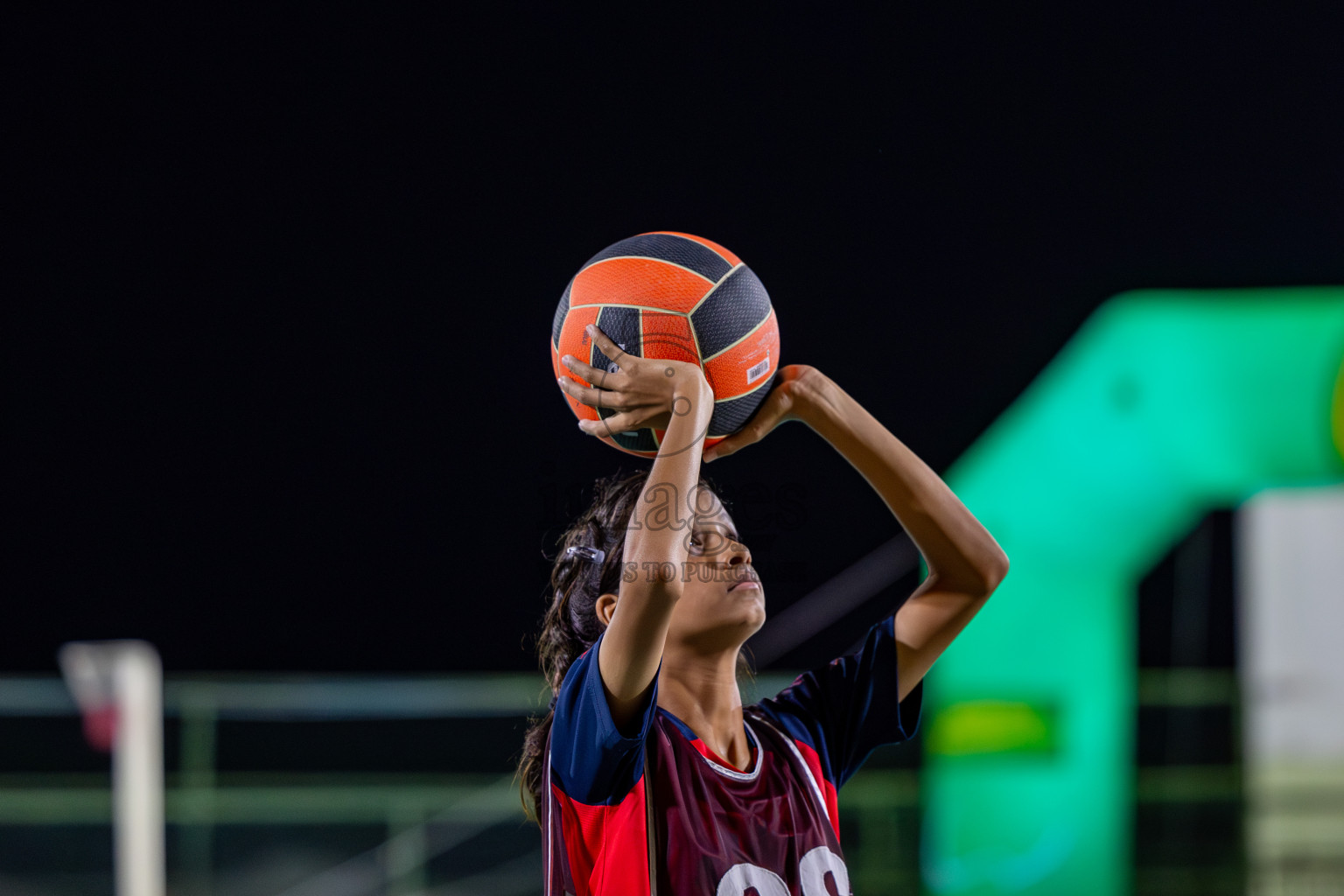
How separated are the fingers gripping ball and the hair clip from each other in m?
Result: 0.17

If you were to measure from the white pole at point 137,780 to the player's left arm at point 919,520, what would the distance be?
3139mm

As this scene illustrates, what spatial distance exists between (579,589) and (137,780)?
291 centimetres

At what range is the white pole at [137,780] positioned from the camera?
3.92m

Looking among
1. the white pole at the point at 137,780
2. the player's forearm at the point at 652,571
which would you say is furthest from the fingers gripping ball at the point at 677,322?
the white pole at the point at 137,780

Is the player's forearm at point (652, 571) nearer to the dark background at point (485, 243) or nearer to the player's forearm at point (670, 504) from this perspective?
the player's forearm at point (670, 504)

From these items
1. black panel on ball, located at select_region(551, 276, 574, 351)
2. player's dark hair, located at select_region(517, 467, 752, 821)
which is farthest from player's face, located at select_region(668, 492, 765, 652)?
black panel on ball, located at select_region(551, 276, 574, 351)

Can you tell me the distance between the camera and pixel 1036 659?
396 cm

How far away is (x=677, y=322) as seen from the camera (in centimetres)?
175

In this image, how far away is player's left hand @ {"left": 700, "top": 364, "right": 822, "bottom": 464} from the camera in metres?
1.81

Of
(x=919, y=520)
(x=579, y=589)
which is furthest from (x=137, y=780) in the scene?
(x=919, y=520)

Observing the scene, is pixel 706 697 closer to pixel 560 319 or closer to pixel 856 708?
pixel 856 708

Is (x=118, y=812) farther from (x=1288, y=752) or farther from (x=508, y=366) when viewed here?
(x=1288, y=752)

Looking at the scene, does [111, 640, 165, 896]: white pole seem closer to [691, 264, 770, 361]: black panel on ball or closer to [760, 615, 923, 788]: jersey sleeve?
[760, 615, 923, 788]: jersey sleeve

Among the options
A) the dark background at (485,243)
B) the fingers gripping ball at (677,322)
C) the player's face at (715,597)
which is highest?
the dark background at (485,243)
